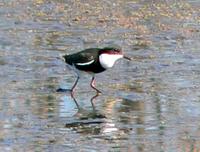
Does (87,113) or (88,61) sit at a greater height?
(88,61)

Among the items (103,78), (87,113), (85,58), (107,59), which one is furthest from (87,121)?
(103,78)

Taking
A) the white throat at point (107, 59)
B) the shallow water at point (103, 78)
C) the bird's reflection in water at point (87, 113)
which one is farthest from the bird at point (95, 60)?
the bird's reflection in water at point (87, 113)

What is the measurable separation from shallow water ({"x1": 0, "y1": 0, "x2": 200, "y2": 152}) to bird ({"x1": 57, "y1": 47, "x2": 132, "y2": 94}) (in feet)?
0.97

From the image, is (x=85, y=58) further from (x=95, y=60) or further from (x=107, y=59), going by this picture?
(x=107, y=59)

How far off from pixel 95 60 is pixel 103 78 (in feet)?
3.66

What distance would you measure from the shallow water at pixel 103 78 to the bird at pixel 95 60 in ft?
0.97

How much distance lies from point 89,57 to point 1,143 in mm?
3068

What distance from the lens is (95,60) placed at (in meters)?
12.2

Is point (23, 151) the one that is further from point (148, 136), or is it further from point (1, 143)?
point (148, 136)

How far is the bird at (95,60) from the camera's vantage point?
12.1 meters

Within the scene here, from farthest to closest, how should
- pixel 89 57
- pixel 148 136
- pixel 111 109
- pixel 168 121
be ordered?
pixel 89 57, pixel 111 109, pixel 168 121, pixel 148 136

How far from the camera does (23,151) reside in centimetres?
917

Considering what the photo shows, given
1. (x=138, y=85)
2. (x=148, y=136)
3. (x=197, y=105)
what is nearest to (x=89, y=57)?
(x=138, y=85)

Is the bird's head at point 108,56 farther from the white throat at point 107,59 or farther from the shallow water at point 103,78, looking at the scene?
the shallow water at point 103,78
